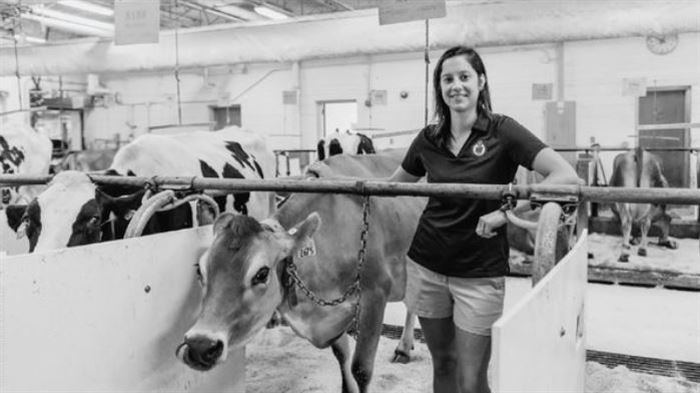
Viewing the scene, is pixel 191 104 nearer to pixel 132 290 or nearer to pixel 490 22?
pixel 490 22

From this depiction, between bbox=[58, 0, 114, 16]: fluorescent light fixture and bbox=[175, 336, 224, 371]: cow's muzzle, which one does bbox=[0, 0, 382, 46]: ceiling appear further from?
bbox=[175, 336, 224, 371]: cow's muzzle

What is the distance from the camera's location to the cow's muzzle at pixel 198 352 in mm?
2049

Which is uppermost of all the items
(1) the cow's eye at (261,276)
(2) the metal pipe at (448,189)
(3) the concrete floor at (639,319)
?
(2) the metal pipe at (448,189)

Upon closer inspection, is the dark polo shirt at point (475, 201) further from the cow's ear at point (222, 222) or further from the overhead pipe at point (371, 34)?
the overhead pipe at point (371, 34)

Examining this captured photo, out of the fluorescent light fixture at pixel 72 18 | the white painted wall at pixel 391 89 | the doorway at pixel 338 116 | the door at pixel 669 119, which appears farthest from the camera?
the doorway at pixel 338 116

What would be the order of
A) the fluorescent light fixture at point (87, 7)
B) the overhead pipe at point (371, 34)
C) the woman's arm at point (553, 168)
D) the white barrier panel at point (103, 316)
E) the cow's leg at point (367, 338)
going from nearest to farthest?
the white barrier panel at point (103, 316) < the woman's arm at point (553, 168) < the cow's leg at point (367, 338) < the overhead pipe at point (371, 34) < the fluorescent light fixture at point (87, 7)

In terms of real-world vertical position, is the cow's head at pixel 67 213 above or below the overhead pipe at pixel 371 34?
below

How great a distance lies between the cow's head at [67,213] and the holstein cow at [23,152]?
409 cm

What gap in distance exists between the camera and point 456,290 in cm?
219

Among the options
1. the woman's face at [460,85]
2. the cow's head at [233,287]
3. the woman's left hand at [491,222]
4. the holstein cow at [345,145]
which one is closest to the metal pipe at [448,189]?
the woman's left hand at [491,222]

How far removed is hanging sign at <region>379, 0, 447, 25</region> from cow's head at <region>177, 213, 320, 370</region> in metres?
1.47

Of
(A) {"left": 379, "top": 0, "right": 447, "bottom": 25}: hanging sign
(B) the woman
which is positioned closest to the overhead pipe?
(A) {"left": 379, "top": 0, "right": 447, "bottom": 25}: hanging sign

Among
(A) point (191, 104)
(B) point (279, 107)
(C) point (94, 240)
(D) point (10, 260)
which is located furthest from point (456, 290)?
(A) point (191, 104)

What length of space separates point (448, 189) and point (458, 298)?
0.45 m
